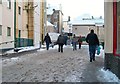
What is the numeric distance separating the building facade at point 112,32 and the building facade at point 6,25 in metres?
13.9

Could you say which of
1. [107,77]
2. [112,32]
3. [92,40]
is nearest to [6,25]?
[92,40]

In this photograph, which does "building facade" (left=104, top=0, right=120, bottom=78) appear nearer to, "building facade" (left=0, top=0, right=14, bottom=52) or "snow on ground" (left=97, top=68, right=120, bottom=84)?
"snow on ground" (left=97, top=68, right=120, bottom=84)

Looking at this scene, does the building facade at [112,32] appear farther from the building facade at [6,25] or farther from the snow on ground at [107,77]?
the building facade at [6,25]

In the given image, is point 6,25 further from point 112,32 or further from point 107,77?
point 107,77

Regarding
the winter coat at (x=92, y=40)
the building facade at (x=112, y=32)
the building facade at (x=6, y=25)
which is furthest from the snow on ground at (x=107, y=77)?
the building facade at (x=6, y=25)

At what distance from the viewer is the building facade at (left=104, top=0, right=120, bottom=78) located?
1166cm

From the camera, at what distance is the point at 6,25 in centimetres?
2773

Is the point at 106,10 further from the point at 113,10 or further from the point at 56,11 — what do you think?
the point at 56,11

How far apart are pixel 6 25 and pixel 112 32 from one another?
1676cm

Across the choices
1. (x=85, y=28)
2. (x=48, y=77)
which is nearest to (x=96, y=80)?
(x=48, y=77)

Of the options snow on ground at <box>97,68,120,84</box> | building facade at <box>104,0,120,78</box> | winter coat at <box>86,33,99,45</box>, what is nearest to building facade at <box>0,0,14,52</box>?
winter coat at <box>86,33,99,45</box>

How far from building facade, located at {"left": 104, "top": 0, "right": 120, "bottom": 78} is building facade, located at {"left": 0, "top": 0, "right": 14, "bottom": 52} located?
45.7 feet

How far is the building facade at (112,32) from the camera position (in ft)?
38.2

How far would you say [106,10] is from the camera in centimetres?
1277
